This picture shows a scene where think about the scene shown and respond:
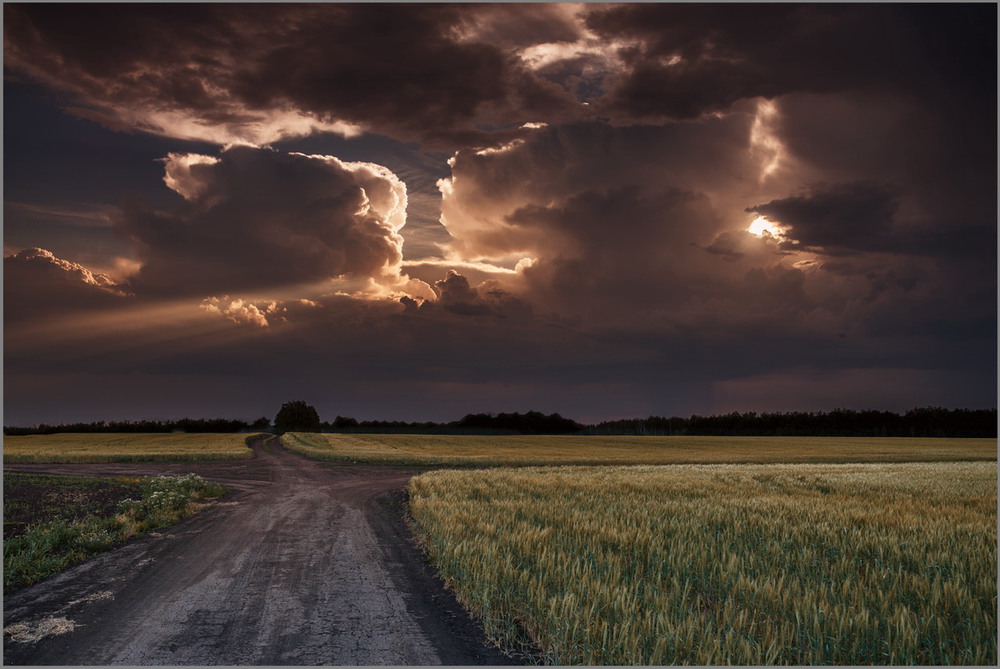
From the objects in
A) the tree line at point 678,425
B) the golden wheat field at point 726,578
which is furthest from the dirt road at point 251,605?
the tree line at point 678,425

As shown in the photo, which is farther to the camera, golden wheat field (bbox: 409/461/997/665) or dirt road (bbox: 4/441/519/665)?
dirt road (bbox: 4/441/519/665)

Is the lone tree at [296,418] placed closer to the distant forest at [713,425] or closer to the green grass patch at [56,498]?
the distant forest at [713,425]

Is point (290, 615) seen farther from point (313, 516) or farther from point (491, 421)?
point (491, 421)

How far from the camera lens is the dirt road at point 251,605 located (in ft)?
22.0

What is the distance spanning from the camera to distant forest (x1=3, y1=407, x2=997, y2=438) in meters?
146

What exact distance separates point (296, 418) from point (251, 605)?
153878mm

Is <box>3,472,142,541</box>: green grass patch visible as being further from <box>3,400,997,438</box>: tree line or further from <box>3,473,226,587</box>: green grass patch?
<box>3,400,997,438</box>: tree line

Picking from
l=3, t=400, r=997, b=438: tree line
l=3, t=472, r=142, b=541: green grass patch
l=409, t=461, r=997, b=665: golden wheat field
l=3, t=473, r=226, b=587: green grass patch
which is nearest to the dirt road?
l=3, t=473, r=226, b=587: green grass patch

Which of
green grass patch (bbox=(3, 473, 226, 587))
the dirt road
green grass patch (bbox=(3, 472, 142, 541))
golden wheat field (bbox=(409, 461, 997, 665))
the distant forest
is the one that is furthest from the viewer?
the distant forest

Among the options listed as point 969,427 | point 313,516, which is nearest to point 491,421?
point 969,427

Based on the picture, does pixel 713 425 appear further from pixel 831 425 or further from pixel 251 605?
pixel 251 605

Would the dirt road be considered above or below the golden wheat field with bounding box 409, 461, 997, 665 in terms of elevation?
below

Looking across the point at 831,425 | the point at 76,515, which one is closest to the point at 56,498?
the point at 76,515

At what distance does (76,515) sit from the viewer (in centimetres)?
1614
